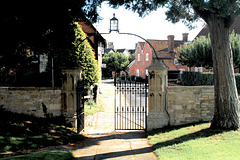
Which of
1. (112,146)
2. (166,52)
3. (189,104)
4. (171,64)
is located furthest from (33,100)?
(166,52)

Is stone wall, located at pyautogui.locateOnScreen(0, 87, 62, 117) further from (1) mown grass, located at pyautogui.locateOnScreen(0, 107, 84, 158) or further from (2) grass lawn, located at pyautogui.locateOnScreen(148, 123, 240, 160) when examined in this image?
(2) grass lawn, located at pyautogui.locateOnScreen(148, 123, 240, 160)

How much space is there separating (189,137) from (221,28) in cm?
362

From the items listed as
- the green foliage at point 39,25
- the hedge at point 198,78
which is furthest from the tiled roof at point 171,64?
the green foliage at point 39,25

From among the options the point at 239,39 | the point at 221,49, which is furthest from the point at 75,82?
the point at 239,39

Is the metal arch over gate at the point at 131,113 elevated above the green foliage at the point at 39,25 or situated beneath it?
situated beneath

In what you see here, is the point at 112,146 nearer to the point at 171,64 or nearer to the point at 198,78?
the point at 198,78

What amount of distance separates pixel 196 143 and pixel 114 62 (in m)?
48.0

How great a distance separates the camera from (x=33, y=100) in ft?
29.2

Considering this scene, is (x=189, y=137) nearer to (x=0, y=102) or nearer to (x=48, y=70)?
(x=0, y=102)

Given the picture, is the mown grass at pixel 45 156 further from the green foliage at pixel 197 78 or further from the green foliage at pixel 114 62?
the green foliage at pixel 114 62

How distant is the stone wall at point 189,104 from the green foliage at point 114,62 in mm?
44973

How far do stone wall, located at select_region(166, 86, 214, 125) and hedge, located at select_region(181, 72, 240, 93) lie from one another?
11341mm

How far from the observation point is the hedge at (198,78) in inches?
818

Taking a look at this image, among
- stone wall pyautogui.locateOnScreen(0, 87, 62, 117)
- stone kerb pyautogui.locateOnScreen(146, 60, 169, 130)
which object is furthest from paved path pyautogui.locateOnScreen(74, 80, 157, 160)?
stone wall pyautogui.locateOnScreen(0, 87, 62, 117)
